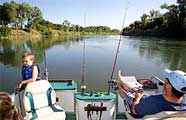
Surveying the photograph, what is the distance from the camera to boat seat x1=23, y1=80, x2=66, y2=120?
3305mm

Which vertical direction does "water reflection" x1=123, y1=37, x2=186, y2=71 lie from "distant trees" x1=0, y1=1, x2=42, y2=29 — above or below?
below

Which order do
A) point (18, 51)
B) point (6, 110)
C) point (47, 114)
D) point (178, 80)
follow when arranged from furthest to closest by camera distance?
point (18, 51) < point (47, 114) < point (178, 80) < point (6, 110)

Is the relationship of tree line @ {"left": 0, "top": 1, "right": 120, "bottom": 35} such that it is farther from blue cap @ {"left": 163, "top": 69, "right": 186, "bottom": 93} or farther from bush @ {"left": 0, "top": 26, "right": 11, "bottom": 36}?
blue cap @ {"left": 163, "top": 69, "right": 186, "bottom": 93}

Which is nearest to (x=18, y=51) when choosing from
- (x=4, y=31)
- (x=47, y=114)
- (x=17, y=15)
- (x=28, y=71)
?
(x=28, y=71)

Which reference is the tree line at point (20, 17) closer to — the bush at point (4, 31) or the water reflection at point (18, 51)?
the bush at point (4, 31)

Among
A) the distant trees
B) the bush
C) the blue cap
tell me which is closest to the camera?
the blue cap

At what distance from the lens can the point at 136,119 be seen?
2434 millimetres

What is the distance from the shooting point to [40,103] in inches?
136

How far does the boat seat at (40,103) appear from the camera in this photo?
10.8 ft

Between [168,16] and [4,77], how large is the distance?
1863 inches

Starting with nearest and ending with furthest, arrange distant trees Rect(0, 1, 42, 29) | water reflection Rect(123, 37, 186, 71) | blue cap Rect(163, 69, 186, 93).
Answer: blue cap Rect(163, 69, 186, 93)
water reflection Rect(123, 37, 186, 71)
distant trees Rect(0, 1, 42, 29)

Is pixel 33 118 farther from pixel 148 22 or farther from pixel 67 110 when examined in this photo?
pixel 148 22

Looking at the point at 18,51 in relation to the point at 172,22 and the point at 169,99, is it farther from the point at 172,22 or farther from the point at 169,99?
the point at 172,22

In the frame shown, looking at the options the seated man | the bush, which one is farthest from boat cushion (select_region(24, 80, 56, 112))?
the bush
